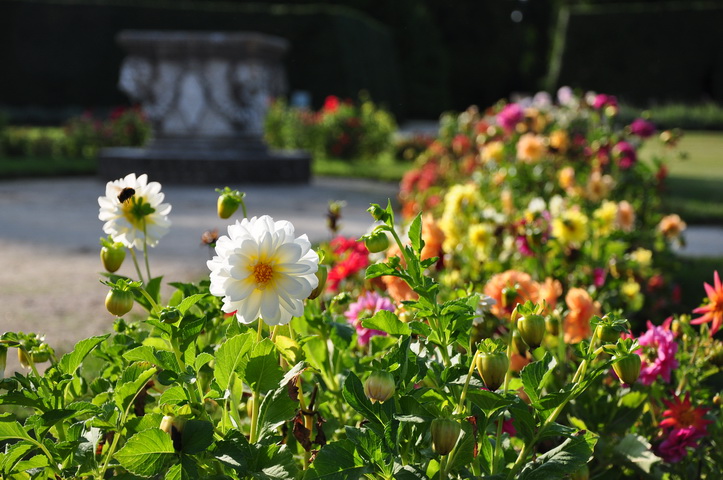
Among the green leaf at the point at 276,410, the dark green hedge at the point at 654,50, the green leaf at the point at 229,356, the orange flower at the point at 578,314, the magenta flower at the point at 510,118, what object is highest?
the dark green hedge at the point at 654,50

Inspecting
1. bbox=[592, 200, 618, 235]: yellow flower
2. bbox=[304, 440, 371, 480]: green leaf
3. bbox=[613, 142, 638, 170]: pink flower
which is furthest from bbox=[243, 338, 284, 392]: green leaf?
bbox=[613, 142, 638, 170]: pink flower

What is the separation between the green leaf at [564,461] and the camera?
91 cm

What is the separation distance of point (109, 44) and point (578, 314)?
15.7 metres

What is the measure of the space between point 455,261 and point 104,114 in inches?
577

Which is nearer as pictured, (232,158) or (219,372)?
(219,372)

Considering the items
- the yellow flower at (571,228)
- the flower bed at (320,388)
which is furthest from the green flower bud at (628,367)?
the yellow flower at (571,228)

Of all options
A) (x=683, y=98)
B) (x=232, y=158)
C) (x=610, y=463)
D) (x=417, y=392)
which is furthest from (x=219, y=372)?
(x=683, y=98)

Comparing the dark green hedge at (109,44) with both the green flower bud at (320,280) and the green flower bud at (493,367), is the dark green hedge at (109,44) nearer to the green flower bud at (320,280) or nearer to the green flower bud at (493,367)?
the green flower bud at (320,280)

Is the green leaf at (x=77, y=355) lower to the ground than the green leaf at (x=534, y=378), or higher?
lower

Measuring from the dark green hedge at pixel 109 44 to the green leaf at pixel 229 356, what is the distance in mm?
14425

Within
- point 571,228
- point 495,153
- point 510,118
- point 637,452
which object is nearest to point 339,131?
point 510,118

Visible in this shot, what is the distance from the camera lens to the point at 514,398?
2.99ft

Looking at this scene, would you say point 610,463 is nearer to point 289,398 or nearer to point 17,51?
point 289,398

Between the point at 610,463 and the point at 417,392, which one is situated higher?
the point at 417,392
